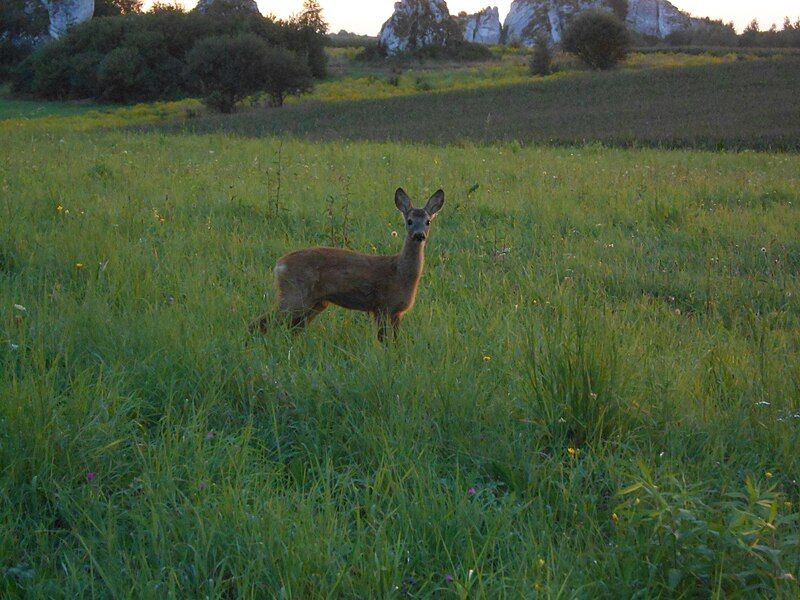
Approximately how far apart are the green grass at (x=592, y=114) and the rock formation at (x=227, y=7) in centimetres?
3246

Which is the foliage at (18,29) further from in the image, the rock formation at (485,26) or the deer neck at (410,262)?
the rock formation at (485,26)

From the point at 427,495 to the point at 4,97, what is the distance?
217 feet

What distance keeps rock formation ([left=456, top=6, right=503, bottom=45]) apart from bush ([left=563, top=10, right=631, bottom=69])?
8139 cm

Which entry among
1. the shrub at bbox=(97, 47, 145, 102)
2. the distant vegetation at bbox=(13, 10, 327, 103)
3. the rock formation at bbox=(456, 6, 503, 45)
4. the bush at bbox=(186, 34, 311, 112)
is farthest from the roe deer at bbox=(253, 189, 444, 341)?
the rock formation at bbox=(456, 6, 503, 45)

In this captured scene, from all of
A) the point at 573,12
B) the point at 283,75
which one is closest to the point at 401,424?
the point at 283,75

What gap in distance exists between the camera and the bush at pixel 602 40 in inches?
2490

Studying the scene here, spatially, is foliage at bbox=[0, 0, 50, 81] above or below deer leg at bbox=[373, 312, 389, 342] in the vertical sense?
above

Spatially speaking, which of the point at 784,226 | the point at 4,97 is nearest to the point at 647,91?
the point at 784,226

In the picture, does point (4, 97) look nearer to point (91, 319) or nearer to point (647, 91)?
point (647, 91)

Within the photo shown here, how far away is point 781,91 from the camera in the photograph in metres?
34.9

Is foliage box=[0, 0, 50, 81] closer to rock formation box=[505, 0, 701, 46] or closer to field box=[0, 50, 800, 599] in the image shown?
rock formation box=[505, 0, 701, 46]

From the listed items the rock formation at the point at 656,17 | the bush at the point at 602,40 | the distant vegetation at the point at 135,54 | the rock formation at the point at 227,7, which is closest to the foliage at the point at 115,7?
the rock formation at the point at 227,7

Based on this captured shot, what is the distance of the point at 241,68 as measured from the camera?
49156 mm

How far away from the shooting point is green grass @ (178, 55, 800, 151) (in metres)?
24.7
